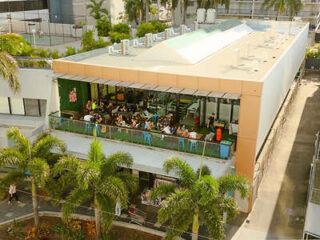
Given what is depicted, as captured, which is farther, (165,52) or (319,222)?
(165,52)

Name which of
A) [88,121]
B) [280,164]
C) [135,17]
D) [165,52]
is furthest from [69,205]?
[135,17]

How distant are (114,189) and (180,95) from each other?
1004 centimetres

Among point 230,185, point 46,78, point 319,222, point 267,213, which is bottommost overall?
point 267,213

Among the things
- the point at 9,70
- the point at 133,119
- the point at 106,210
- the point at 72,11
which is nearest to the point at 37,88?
the point at 9,70

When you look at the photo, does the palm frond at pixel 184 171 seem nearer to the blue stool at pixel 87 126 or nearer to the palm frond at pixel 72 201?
the palm frond at pixel 72 201

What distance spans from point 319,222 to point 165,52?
44.7 ft

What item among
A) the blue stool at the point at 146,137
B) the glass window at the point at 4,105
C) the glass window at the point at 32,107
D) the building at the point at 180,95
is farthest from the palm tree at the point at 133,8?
the blue stool at the point at 146,137

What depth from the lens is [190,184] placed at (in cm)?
1453

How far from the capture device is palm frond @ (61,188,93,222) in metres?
15.1

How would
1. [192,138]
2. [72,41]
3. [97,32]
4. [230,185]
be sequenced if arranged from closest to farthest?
1. [230,185]
2. [192,138]
3. [72,41]
4. [97,32]

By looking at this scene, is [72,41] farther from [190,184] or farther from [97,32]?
[190,184]

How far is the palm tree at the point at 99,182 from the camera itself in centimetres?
1489

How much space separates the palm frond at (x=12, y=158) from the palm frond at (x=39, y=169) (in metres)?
0.61

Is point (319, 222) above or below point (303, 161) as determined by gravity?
above
